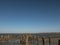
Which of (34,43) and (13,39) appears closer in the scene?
(34,43)

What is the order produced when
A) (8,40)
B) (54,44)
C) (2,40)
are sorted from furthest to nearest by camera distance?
1. (8,40)
2. (2,40)
3. (54,44)

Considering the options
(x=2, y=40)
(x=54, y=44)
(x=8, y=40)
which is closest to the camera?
(x=54, y=44)

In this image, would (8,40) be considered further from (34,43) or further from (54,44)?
(54,44)

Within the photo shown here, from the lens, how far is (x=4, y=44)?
1519cm

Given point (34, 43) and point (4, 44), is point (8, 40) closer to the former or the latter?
point (4, 44)

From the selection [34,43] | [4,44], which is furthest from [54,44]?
[4,44]

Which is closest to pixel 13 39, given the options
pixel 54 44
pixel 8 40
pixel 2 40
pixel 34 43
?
pixel 8 40

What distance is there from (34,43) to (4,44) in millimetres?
3450

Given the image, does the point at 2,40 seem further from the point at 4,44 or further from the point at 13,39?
the point at 13,39

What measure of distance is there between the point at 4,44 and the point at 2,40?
39.8 inches

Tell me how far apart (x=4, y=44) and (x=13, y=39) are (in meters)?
3.28

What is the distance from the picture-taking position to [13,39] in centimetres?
1841

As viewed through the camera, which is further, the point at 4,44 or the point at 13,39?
the point at 13,39

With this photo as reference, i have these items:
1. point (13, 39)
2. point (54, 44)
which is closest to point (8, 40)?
point (13, 39)
